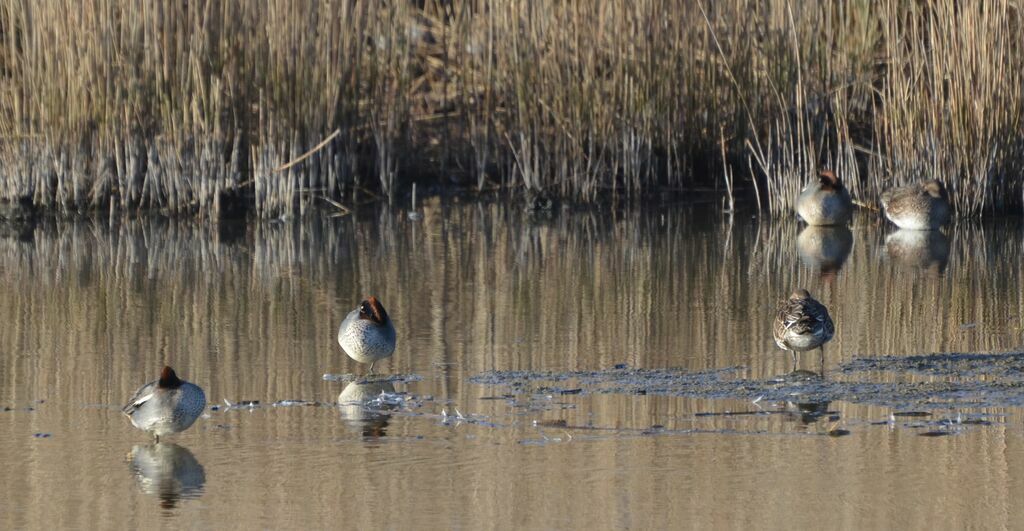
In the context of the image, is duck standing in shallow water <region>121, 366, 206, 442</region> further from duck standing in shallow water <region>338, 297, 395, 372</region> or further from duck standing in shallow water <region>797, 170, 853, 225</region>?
duck standing in shallow water <region>797, 170, 853, 225</region>

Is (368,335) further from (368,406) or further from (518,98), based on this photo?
(518,98)

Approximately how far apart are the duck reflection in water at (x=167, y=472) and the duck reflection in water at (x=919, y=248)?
21.1 ft

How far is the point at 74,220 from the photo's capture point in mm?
13680

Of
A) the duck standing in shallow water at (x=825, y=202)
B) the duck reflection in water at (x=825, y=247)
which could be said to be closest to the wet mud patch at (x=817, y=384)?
the duck reflection in water at (x=825, y=247)

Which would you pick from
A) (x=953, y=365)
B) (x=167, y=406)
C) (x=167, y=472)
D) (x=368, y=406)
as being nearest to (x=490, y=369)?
(x=368, y=406)

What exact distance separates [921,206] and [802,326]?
5.67m

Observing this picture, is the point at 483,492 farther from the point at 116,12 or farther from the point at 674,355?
the point at 116,12

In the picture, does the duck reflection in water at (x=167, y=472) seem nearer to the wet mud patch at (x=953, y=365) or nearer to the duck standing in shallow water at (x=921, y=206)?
the wet mud patch at (x=953, y=365)

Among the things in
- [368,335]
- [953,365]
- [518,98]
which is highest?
[518,98]

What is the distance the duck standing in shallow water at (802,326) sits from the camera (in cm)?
751

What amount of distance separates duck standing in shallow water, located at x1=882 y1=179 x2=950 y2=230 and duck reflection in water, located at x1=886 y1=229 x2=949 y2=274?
0.09 metres

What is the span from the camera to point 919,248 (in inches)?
482

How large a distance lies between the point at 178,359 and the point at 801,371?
132 inches

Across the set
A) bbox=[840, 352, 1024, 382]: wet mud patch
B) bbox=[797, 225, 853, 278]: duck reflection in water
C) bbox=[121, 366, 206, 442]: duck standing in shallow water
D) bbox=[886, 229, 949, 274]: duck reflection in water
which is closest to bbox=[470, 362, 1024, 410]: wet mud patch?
bbox=[840, 352, 1024, 382]: wet mud patch
